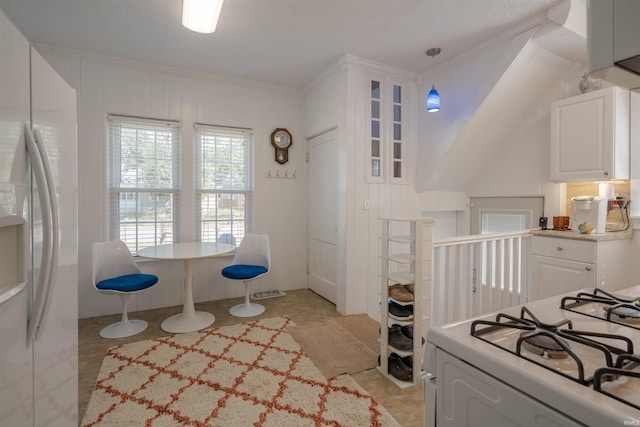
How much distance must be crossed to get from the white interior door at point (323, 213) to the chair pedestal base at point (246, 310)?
848 mm

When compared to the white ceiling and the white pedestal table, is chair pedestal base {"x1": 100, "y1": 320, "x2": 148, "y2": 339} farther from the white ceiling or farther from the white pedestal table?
the white ceiling

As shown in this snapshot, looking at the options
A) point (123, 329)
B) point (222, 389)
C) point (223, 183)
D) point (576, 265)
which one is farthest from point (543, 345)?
point (223, 183)

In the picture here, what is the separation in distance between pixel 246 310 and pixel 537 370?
302 centimetres

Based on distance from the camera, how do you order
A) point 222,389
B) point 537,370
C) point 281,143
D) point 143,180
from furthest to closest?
point 281,143
point 143,180
point 222,389
point 537,370

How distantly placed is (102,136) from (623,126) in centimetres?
484

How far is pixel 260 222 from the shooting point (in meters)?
3.99

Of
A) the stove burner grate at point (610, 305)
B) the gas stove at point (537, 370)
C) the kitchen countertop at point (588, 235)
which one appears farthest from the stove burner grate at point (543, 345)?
the kitchen countertop at point (588, 235)

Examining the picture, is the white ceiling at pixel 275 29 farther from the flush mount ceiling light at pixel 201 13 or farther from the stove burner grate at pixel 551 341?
the stove burner grate at pixel 551 341

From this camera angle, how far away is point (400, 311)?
2.13m

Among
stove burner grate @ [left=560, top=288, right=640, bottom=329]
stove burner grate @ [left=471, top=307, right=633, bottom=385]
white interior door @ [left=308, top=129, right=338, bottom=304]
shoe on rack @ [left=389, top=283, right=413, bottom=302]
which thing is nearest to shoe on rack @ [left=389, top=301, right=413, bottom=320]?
shoe on rack @ [left=389, top=283, right=413, bottom=302]

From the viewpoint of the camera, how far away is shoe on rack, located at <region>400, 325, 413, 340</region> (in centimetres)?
210

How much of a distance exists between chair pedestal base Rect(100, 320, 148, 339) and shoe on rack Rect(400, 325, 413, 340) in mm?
2372

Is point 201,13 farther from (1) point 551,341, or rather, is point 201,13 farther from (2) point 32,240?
(1) point 551,341

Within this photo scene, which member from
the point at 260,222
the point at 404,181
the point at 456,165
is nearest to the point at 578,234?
the point at 456,165
